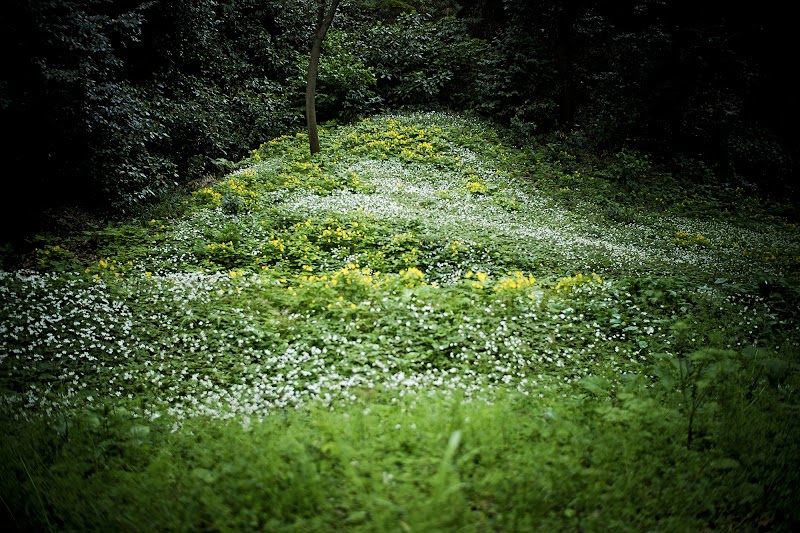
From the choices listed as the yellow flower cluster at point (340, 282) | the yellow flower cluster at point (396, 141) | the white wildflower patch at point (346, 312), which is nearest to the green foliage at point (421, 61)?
the yellow flower cluster at point (396, 141)

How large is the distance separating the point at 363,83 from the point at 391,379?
22.8 metres

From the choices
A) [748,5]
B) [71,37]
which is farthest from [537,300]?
[748,5]

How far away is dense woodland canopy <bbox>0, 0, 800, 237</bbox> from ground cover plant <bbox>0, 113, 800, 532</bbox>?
2449 millimetres

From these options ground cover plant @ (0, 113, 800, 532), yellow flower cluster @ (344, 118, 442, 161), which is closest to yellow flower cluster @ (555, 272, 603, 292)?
ground cover plant @ (0, 113, 800, 532)

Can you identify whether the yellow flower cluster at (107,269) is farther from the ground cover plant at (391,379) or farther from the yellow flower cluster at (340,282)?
the yellow flower cluster at (340,282)

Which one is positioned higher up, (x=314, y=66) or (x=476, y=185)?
(x=314, y=66)

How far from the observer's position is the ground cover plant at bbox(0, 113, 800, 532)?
2887 mm

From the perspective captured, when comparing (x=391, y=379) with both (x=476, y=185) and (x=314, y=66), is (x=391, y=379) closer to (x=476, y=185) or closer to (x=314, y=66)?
(x=476, y=185)

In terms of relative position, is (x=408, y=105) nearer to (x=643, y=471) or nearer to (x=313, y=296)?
(x=313, y=296)

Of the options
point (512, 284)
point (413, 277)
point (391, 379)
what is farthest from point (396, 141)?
point (391, 379)

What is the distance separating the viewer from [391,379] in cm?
460

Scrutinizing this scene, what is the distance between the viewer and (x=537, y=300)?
21.1 ft

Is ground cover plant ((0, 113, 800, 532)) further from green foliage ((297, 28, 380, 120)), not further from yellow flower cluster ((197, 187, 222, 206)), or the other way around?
green foliage ((297, 28, 380, 120))

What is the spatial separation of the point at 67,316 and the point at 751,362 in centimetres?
941
